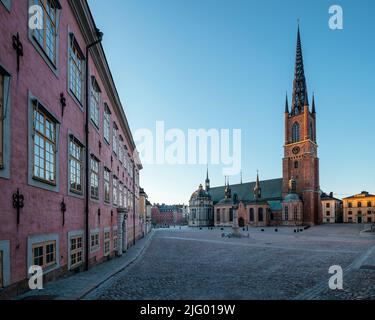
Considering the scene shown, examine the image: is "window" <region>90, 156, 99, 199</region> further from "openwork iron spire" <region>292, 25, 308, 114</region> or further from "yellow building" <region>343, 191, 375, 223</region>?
"yellow building" <region>343, 191, 375, 223</region>

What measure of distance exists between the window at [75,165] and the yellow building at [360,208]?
356 feet

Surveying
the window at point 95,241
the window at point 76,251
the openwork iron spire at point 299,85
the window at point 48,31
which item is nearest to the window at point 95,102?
the window at point 48,31

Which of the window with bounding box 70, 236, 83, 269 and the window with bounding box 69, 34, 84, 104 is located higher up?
the window with bounding box 69, 34, 84, 104

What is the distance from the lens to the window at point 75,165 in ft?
38.1

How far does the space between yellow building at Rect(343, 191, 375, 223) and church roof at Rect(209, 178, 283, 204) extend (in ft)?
102

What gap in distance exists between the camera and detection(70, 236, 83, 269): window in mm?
11430

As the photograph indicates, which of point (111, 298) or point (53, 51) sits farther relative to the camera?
point (53, 51)

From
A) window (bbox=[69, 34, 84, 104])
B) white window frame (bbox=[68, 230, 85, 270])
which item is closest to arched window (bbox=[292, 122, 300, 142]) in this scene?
window (bbox=[69, 34, 84, 104])

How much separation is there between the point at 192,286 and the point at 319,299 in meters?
3.96

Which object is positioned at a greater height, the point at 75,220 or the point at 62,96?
the point at 62,96

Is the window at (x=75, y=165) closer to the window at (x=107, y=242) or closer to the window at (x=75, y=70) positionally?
the window at (x=75, y=70)
